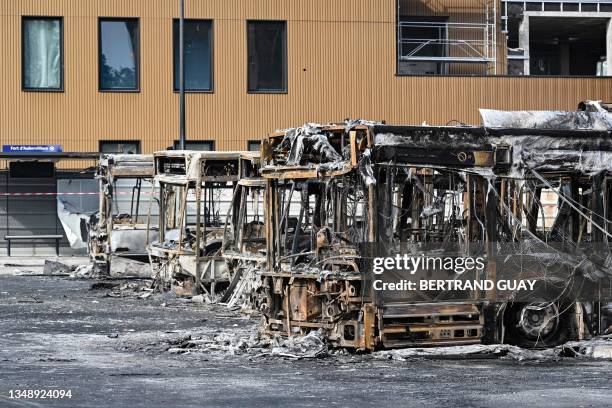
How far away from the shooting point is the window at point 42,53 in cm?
3862

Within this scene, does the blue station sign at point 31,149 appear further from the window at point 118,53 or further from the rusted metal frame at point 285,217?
the rusted metal frame at point 285,217

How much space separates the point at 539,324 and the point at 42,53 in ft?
87.0

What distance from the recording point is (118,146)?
129 feet

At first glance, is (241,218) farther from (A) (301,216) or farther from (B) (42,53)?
(B) (42,53)

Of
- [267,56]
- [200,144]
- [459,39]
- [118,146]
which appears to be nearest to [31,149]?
[118,146]

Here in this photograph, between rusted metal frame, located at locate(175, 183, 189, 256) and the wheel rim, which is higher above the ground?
rusted metal frame, located at locate(175, 183, 189, 256)

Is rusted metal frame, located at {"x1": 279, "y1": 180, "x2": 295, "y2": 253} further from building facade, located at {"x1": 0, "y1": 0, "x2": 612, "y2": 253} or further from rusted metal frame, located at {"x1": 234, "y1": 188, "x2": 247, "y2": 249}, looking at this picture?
building facade, located at {"x1": 0, "y1": 0, "x2": 612, "y2": 253}

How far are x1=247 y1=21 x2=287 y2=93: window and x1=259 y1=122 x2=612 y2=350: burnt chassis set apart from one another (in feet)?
79.9

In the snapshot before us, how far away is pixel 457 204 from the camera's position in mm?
15898

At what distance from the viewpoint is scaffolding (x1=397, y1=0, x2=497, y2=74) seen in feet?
138

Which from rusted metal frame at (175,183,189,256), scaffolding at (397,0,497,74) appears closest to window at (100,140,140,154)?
scaffolding at (397,0,497,74)

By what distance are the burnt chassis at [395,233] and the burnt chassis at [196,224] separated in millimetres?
6355

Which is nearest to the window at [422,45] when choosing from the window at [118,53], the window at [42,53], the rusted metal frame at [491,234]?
the window at [118,53]

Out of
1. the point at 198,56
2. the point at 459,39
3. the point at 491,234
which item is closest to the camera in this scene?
the point at 491,234
